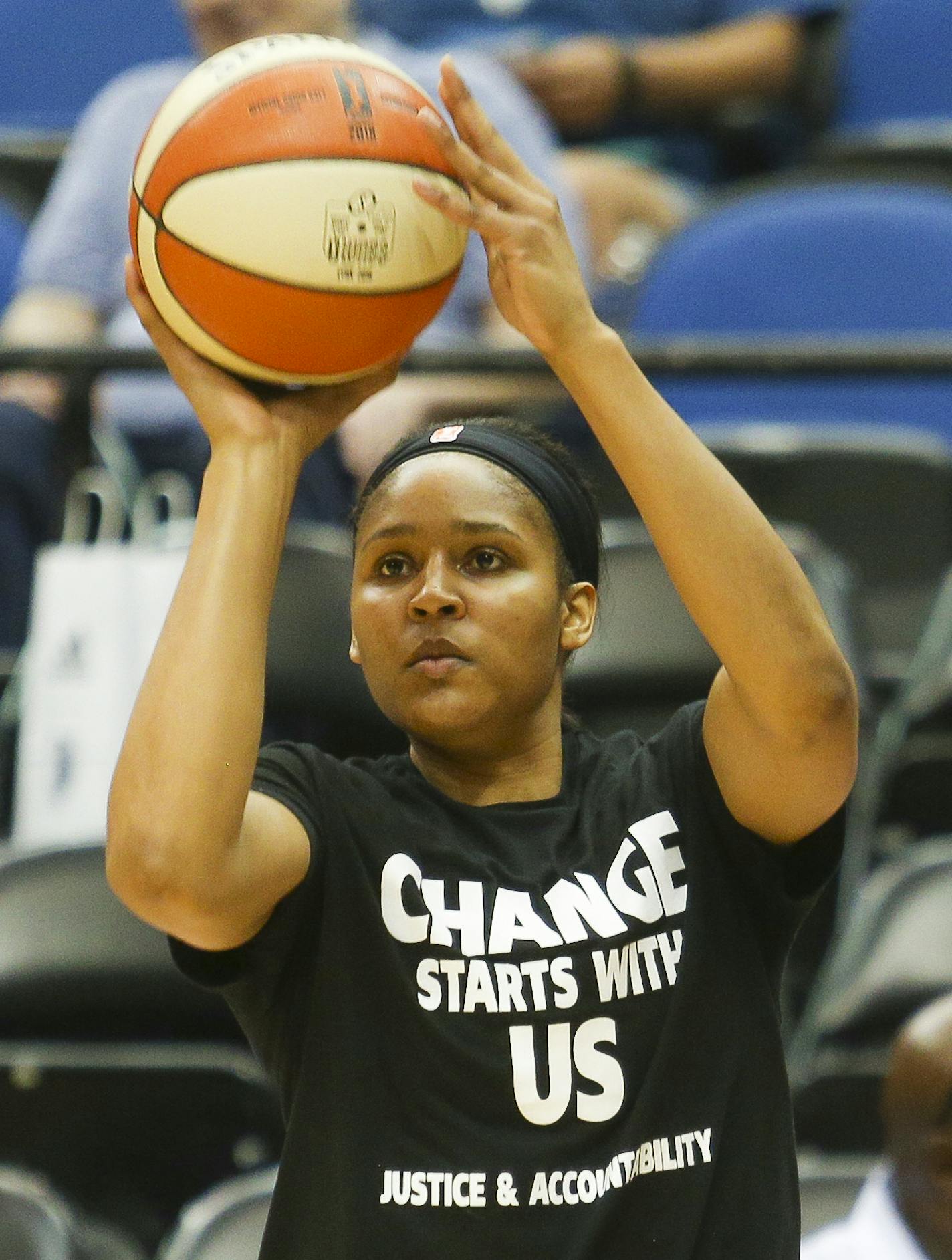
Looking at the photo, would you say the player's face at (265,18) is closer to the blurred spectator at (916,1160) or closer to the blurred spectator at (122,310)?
the blurred spectator at (122,310)

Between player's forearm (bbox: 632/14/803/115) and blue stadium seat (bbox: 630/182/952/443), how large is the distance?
3.31ft

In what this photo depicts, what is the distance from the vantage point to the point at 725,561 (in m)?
1.51

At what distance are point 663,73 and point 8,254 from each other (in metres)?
1.80

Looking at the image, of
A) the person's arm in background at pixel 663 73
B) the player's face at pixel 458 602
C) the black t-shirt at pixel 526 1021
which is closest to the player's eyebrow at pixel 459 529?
the player's face at pixel 458 602

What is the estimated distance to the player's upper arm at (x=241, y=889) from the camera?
143 cm

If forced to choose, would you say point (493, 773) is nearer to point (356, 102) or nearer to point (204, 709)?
point (204, 709)

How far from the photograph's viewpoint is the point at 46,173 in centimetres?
457

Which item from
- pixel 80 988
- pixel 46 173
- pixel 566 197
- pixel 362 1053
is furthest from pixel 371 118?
pixel 46 173

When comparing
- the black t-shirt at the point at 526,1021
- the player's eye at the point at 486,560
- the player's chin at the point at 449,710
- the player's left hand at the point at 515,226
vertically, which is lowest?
the black t-shirt at the point at 526,1021

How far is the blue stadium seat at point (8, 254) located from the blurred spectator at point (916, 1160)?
2.77 m

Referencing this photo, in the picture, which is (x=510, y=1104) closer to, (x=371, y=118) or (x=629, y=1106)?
(x=629, y=1106)

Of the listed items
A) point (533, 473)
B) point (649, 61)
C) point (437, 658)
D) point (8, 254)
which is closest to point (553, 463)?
point (533, 473)

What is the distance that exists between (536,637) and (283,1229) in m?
0.53


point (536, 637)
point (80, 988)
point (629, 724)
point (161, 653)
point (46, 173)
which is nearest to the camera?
point (161, 653)
